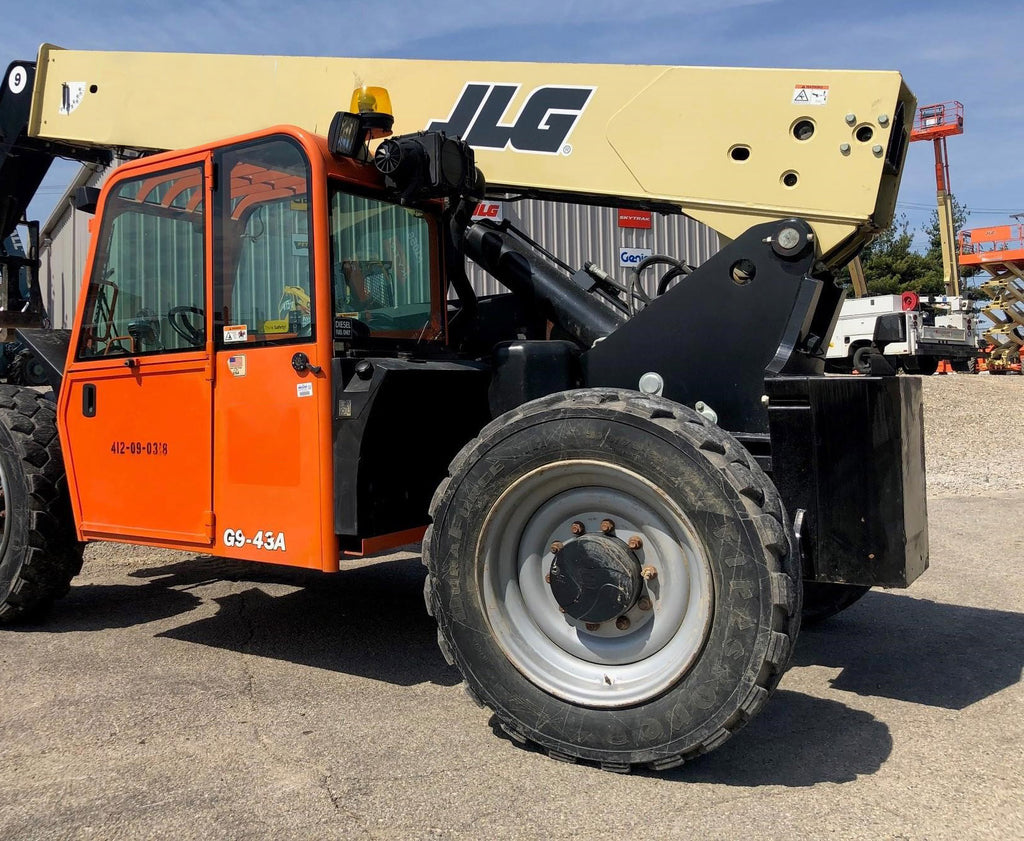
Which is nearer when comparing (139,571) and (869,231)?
(869,231)

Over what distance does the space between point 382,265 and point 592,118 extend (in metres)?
1.24

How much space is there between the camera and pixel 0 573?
17.4 feet

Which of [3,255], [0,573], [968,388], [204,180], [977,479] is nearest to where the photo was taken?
[204,180]

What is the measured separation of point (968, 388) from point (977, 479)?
32.4ft

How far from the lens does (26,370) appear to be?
613 centimetres

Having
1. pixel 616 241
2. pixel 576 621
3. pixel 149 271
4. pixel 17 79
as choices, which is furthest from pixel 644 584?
pixel 616 241

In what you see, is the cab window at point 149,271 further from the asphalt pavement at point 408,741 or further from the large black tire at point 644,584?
the large black tire at point 644,584

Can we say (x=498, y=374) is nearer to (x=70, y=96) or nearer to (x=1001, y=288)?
(x=70, y=96)

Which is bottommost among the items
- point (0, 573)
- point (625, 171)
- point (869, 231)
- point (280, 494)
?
point (0, 573)

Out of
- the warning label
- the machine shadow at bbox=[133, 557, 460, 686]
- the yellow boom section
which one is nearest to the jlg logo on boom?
the yellow boom section

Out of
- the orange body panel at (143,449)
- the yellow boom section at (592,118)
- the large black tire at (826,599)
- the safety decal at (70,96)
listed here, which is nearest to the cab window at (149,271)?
the orange body panel at (143,449)

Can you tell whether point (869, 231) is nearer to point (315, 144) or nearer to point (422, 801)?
point (315, 144)

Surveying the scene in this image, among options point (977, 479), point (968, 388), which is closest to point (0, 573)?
point (977, 479)

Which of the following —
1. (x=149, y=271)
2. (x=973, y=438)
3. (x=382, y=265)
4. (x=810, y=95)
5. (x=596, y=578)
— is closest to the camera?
(x=596, y=578)
